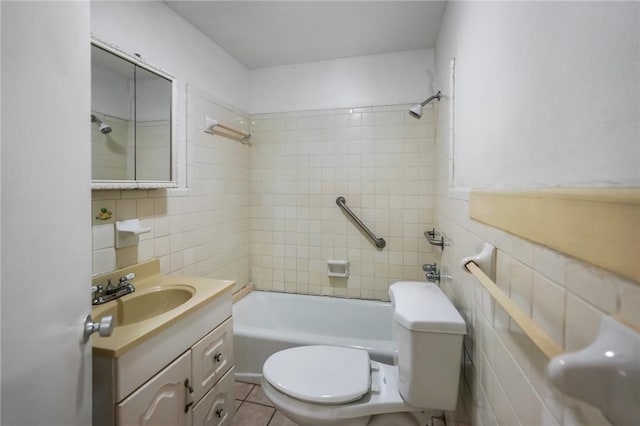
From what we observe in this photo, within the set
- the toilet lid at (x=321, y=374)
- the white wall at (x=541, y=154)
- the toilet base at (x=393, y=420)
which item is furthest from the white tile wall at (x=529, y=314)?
the toilet lid at (x=321, y=374)

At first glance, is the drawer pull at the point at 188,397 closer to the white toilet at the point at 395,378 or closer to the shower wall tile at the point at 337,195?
the white toilet at the point at 395,378

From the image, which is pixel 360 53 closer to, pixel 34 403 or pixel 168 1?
pixel 168 1

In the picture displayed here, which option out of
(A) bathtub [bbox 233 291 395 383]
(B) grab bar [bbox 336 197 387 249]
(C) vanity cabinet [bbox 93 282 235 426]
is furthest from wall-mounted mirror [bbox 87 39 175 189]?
(B) grab bar [bbox 336 197 387 249]

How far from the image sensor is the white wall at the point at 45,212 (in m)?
0.53

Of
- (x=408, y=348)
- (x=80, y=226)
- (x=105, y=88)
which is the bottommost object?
(x=408, y=348)

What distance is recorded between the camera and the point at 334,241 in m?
2.40

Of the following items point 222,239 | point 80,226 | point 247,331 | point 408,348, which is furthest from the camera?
point 222,239

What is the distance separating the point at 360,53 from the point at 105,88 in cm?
178

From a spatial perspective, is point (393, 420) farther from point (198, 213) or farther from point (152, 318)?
point (198, 213)

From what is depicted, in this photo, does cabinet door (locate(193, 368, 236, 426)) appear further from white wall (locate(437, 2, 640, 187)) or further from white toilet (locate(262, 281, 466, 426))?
white wall (locate(437, 2, 640, 187))

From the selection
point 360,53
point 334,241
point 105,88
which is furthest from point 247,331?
point 360,53

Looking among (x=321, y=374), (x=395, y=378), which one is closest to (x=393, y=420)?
(x=395, y=378)

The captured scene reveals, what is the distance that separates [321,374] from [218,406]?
21.5 inches

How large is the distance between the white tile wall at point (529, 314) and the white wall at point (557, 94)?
0.14 m
